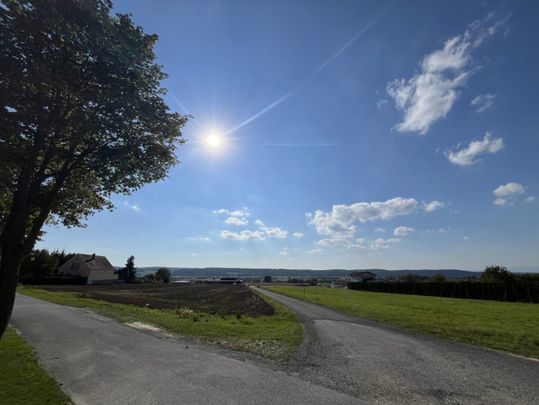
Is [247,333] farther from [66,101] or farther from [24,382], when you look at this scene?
[66,101]

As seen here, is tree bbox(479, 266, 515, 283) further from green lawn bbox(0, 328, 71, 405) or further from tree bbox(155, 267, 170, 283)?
tree bbox(155, 267, 170, 283)

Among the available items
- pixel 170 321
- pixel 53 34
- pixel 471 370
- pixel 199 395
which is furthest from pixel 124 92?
pixel 170 321

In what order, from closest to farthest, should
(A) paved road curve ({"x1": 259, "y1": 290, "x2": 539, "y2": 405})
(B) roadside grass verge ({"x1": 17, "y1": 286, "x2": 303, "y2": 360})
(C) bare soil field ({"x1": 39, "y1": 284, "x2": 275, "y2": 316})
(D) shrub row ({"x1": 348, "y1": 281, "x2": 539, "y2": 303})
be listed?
(A) paved road curve ({"x1": 259, "y1": 290, "x2": 539, "y2": 405})
(B) roadside grass verge ({"x1": 17, "y1": 286, "x2": 303, "y2": 360})
(C) bare soil field ({"x1": 39, "y1": 284, "x2": 275, "y2": 316})
(D) shrub row ({"x1": 348, "y1": 281, "x2": 539, "y2": 303})

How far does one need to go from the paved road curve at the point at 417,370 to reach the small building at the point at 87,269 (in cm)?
8397

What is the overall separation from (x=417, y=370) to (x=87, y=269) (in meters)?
90.3

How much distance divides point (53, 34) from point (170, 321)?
625 inches

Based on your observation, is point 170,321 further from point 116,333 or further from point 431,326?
point 431,326

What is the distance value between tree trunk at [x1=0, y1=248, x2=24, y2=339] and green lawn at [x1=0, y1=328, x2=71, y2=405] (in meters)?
1.26

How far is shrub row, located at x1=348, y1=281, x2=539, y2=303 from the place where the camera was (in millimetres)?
49344

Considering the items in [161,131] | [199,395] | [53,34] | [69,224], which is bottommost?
[199,395]

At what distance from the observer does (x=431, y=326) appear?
19391 mm

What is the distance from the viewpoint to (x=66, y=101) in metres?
8.86

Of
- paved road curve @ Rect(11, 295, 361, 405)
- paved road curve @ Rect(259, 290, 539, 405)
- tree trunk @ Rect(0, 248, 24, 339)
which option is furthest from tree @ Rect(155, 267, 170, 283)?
tree trunk @ Rect(0, 248, 24, 339)

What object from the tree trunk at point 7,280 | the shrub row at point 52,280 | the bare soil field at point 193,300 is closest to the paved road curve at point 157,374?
the tree trunk at point 7,280
